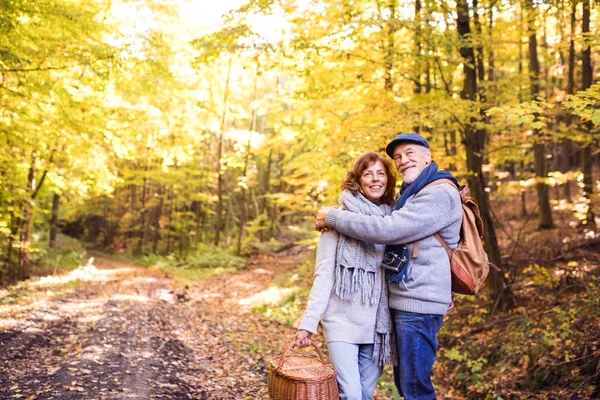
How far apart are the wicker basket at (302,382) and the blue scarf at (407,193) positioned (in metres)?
0.69

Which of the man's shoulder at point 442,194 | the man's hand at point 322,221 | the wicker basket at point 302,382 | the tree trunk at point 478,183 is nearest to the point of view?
the wicker basket at point 302,382

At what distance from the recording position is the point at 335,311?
284 cm

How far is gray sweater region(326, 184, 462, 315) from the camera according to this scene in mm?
2588

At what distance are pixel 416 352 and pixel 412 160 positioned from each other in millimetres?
1206

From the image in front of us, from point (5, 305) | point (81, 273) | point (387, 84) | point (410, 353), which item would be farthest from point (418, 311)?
point (81, 273)

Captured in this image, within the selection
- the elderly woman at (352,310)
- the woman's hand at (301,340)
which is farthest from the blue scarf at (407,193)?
the woman's hand at (301,340)

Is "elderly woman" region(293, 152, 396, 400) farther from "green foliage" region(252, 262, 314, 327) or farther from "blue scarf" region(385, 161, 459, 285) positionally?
"green foliage" region(252, 262, 314, 327)

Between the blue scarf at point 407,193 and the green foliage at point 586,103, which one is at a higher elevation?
the green foliage at point 586,103

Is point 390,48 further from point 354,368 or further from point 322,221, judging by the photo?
point 354,368

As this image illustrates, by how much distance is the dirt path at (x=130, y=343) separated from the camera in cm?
482

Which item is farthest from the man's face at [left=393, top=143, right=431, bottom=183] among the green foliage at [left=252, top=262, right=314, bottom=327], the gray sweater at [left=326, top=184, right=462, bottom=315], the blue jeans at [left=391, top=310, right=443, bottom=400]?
the green foliage at [left=252, top=262, right=314, bottom=327]

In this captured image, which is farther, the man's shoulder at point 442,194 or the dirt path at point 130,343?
the dirt path at point 130,343

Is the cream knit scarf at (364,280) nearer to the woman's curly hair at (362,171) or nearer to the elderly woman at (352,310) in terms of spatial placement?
the elderly woman at (352,310)

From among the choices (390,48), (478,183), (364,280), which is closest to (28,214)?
(390,48)
